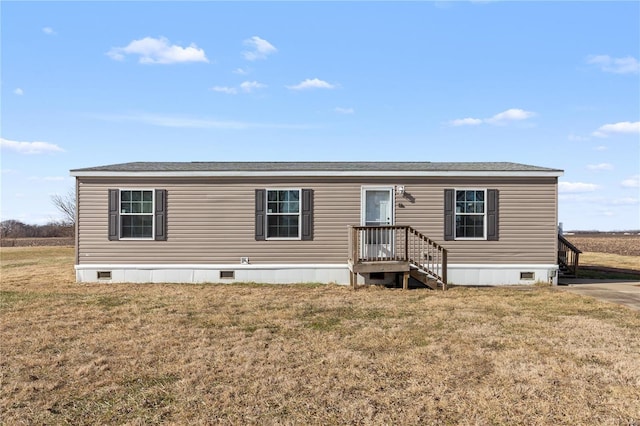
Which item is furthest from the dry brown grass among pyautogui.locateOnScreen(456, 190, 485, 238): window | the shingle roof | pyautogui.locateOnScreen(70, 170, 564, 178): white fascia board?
the shingle roof

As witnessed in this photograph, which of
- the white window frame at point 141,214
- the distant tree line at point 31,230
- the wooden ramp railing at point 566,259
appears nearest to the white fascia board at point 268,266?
the white window frame at point 141,214

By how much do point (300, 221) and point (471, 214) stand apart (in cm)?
459

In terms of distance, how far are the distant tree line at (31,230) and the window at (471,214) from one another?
134ft

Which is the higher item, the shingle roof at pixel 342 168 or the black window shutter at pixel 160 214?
the shingle roof at pixel 342 168

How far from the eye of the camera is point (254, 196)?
11781mm

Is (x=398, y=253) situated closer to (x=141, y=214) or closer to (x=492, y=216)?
(x=492, y=216)

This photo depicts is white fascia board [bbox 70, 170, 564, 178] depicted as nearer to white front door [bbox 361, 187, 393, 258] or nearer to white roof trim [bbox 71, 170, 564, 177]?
white roof trim [bbox 71, 170, 564, 177]

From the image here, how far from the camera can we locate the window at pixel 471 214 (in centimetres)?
1164

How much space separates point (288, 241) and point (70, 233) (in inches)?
1464

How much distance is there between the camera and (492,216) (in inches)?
458

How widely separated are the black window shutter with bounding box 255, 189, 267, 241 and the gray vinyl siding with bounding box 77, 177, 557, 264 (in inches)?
6.0

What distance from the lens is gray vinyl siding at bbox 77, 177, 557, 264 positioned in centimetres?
1170

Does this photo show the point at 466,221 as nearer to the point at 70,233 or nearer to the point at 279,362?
the point at 279,362

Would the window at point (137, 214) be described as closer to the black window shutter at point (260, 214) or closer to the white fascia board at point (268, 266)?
the white fascia board at point (268, 266)
